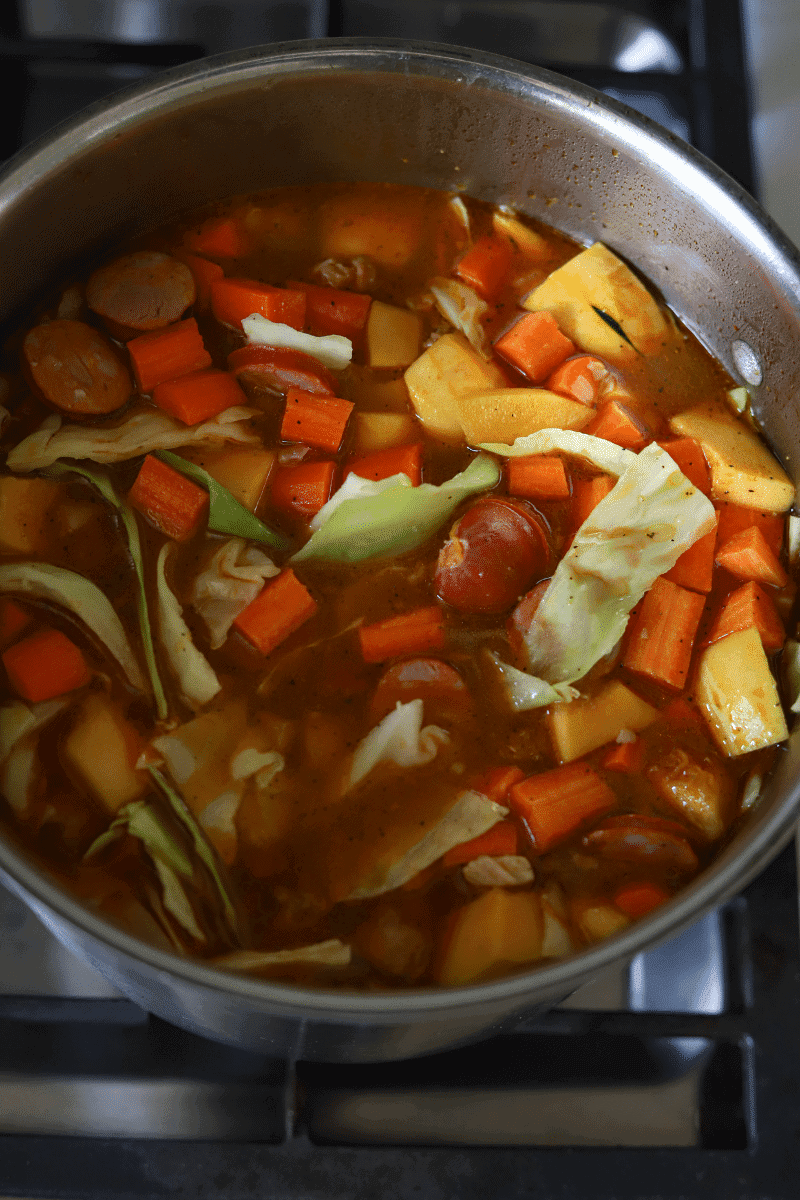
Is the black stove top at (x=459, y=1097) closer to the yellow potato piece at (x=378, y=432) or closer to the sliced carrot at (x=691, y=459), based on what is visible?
the sliced carrot at (x=691, y=459)

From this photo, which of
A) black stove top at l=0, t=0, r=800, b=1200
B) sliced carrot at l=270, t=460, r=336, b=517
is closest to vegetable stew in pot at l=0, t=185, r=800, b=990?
sliced carrot at l=270, t=460, r=336, b=517

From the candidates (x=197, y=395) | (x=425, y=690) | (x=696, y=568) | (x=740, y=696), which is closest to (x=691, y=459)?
(x=696, y=568)

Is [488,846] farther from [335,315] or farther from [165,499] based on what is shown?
[335,315]

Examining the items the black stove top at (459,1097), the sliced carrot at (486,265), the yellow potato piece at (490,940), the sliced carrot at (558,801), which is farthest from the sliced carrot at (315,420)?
the black stove top at (459,1097)

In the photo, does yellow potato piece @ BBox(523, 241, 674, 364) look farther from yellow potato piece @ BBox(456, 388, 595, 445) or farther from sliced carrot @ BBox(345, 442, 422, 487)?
sliced carrot @ BBox(345, 442, 422, 487)

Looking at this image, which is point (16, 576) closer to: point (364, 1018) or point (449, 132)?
point (364, 1018)

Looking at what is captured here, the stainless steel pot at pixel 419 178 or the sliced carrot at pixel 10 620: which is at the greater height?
the stainless steel pot at pixel 419 178

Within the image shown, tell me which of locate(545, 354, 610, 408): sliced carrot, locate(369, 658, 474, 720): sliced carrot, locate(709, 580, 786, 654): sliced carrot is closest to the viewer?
locate(369, 658, 474, 720): sliced carrot
